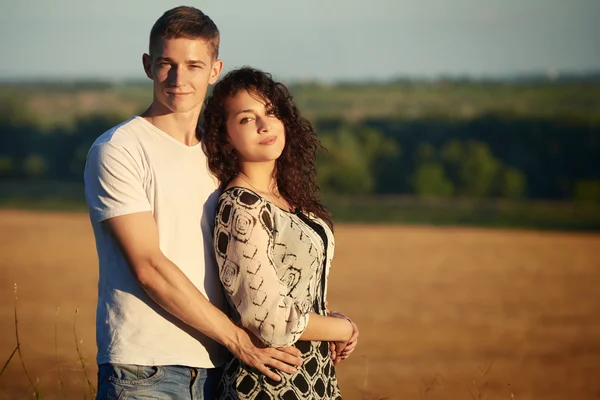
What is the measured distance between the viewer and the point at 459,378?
1403cm

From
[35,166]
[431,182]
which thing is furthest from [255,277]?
[35,166]

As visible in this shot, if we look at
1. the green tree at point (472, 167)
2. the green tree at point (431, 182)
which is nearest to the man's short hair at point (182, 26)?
the green tree at point (472, 167)

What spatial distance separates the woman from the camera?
10.5ft

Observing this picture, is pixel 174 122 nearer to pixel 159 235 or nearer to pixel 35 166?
pixel 159 235

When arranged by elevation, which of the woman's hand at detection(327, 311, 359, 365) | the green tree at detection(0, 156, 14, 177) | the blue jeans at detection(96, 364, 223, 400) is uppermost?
the woman's hand at detection(327, 311, 359, 365)

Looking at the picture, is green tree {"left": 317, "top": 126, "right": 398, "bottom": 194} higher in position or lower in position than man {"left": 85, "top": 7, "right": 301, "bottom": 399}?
lower

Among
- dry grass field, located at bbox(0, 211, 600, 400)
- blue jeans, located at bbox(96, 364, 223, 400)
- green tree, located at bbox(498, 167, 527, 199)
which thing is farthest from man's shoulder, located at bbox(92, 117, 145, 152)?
green tree, located at bbox(498, 167, 527, 199)

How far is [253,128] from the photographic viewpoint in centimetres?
350

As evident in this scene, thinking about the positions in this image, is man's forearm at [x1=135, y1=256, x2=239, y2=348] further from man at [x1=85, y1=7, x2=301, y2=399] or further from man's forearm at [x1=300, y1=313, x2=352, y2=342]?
man's forearm at [x1=300, y1=313, x2=352, y2=342]

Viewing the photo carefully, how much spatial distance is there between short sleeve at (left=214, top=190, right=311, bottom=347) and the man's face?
47cm

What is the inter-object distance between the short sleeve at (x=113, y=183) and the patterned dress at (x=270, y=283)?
0.31m

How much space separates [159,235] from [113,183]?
0.85 ft

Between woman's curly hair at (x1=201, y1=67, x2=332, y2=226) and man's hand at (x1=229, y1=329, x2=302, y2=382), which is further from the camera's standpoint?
woman's curly hair at (x1=201, y1=67, x2=332, y2=226)

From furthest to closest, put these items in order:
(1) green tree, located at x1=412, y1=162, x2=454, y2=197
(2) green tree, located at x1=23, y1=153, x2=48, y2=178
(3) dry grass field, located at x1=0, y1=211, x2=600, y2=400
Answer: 1. (2) green tree, located at x1=23, y1=153, x2=48, y2=178
2. (1) green tree, located at x1=412, y1=162, x2=454, y2=197
3. (3) dry grass field, located at x1=0, y1=211, x2=600, y2=400
